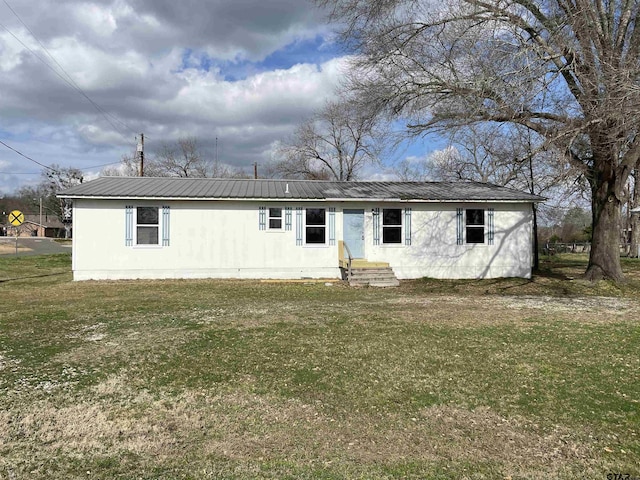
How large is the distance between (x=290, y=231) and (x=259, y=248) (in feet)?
3.89

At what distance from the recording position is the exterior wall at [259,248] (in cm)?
1377

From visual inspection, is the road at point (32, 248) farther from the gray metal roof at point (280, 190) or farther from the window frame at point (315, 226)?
the window frame at point (315, 226)

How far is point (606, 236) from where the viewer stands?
41.4ft

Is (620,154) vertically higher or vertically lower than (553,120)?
lower

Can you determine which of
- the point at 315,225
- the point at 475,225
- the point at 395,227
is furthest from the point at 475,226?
the point at 315,225

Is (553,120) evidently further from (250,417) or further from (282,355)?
(250,417)

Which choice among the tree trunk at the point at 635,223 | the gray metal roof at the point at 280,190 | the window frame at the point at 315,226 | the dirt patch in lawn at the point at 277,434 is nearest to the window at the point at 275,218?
the gray metal roof at the point at 280,190

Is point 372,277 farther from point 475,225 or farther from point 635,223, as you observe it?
point 635,223

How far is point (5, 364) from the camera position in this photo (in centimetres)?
504

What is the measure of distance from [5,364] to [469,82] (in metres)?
11.4

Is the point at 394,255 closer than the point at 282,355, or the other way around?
the point at 282,355

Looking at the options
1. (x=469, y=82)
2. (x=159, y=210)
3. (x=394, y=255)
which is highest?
(x=469, y=82)

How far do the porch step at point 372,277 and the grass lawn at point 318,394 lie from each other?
447cm

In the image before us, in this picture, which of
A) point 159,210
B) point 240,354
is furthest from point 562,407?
point 159,210
